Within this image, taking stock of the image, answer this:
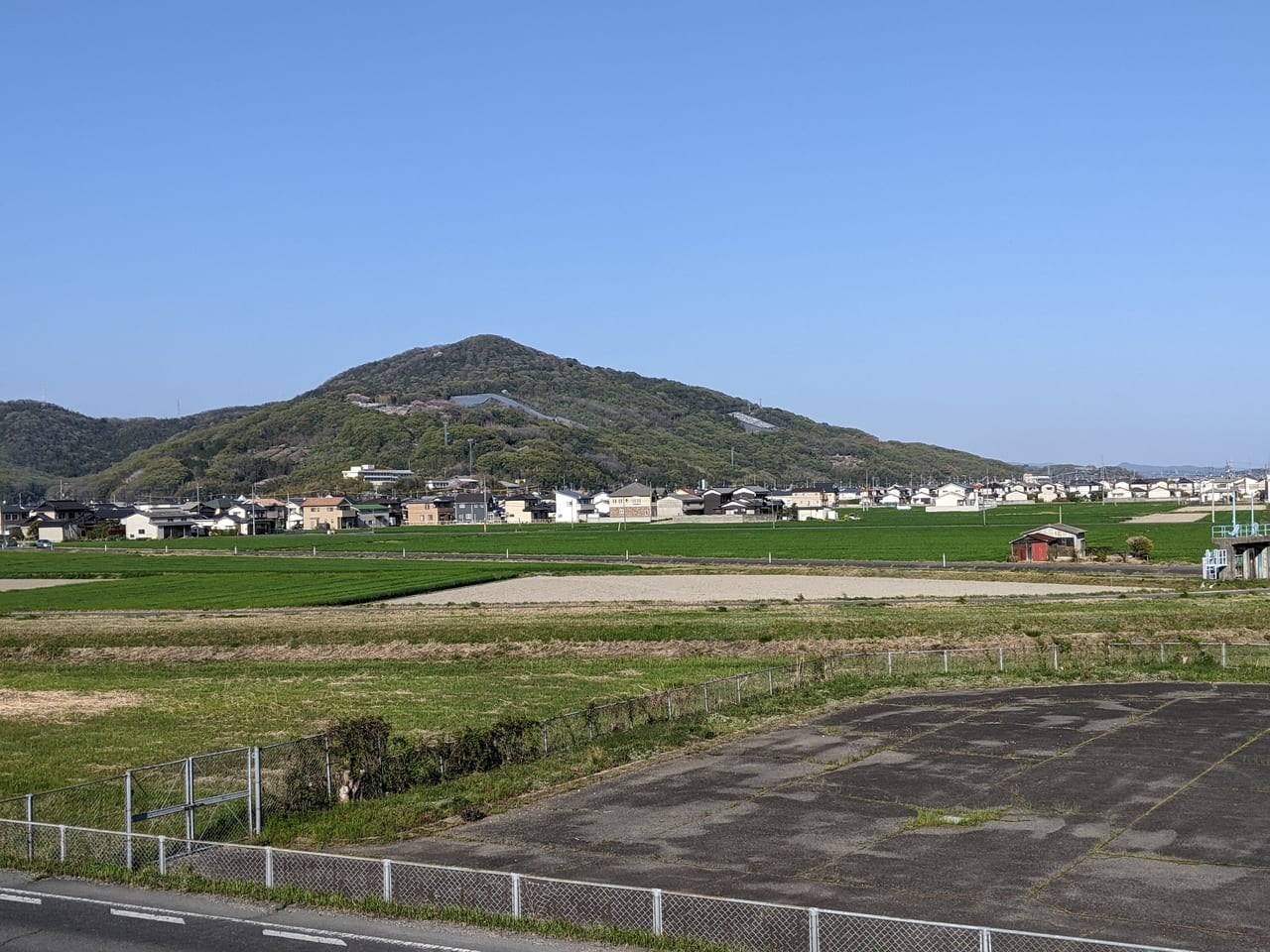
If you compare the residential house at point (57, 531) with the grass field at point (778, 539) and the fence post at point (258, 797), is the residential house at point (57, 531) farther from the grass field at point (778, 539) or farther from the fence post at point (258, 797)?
the fence post at point (258, 797)

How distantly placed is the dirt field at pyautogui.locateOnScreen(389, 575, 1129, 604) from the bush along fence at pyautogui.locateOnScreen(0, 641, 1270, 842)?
30.5 metres

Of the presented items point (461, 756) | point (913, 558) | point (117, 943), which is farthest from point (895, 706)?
point (913, 558)

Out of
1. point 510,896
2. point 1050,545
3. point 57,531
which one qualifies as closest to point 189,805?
point 510,896

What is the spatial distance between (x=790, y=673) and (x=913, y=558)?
60.9 meters

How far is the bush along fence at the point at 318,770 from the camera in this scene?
2280 cm

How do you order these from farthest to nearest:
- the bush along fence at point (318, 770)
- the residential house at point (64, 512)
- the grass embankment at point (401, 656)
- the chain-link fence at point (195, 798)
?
1. the residential house at point (64, 512)
2. the grass embankment at point (401, 656)
3. the bush along fence at point (318, 770)
4. the chain-link fence at point (195, 798)

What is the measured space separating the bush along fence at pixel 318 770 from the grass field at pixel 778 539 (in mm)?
65487

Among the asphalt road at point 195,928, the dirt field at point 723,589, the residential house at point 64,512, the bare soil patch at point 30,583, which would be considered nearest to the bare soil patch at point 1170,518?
the dirt field at point 723,589

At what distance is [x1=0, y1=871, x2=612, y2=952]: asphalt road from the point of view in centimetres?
1655

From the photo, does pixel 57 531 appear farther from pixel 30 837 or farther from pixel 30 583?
pixel 30 837

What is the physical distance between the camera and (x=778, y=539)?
422ft

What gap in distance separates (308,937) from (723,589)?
59934 millimetres

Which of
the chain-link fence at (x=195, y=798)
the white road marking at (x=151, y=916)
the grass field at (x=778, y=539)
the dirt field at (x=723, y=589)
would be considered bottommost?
the white road marking at (x=151, y=916)

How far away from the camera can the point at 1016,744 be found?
29516mm
